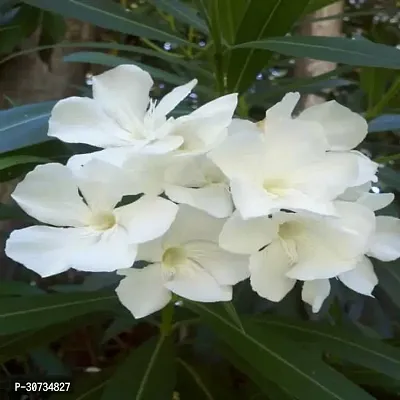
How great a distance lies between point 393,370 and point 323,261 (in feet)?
0.86

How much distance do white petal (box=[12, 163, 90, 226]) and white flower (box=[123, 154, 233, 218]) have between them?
0.04 meters

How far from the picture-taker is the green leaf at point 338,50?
20.8 inches

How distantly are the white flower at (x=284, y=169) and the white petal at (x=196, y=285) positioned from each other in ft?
0.20

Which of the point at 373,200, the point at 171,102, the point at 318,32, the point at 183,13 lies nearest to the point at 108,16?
the point at 183,13

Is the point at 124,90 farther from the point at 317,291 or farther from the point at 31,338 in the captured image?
the point at 31,338

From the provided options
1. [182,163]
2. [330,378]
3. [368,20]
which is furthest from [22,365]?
[368,20]

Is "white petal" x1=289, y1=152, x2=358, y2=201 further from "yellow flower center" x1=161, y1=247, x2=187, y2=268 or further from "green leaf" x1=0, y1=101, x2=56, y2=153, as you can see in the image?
"green leaf" x1=0, y1=101, x2=56, y2=153

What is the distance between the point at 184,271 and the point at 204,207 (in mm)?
49

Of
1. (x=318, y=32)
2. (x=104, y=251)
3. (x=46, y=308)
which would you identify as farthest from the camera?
(x=318, y=32)

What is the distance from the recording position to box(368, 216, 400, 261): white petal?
1.60ft

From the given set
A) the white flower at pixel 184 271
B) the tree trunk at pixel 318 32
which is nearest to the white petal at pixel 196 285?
the white flower at pixel 184 271

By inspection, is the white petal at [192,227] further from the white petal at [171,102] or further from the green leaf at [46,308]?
the green leaf at [46,308]

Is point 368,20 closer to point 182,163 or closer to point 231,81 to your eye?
point 231,81

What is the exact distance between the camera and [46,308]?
62 cm
